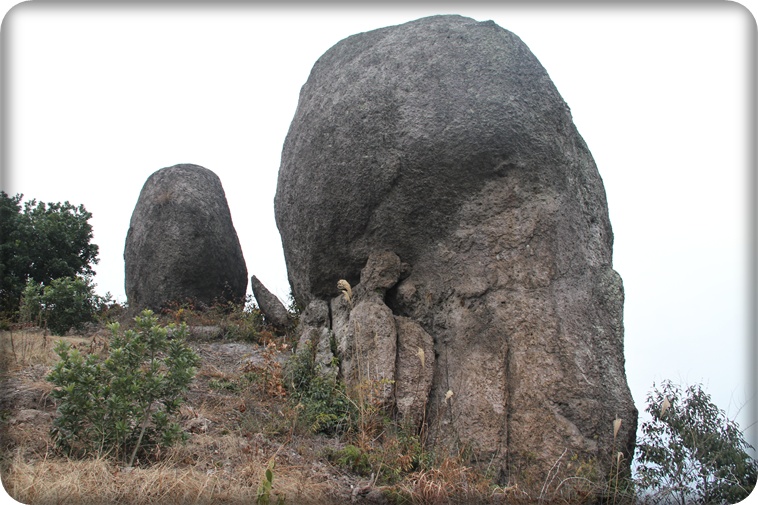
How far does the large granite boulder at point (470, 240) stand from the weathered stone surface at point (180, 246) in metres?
3.76

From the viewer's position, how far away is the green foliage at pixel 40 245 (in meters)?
12.4

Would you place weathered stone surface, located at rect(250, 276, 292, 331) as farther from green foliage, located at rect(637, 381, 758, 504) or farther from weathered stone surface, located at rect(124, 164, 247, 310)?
green foliage, located at rect(637, 381, 758, 504)

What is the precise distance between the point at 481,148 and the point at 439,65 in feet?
3.70

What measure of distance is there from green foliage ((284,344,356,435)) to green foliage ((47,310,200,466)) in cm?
152

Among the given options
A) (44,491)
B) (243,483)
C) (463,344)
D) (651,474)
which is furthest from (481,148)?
(44,491)

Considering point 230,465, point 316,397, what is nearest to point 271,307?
point 316,397

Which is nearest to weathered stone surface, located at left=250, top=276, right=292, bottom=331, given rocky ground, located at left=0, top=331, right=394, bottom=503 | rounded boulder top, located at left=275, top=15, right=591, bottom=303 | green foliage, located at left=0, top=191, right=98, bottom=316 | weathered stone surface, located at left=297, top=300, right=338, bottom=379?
weathered stone surface, located at left=297, top=300, right=338, bottom=379

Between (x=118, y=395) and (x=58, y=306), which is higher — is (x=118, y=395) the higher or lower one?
the lower one

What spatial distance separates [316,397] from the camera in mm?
7270

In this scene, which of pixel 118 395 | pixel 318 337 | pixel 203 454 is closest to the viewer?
pixel 118 395

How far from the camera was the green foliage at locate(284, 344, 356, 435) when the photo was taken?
686 cm

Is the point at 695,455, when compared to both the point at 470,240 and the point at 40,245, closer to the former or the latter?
the point at 470,240

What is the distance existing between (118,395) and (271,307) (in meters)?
4.96

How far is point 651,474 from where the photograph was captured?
5.95m
